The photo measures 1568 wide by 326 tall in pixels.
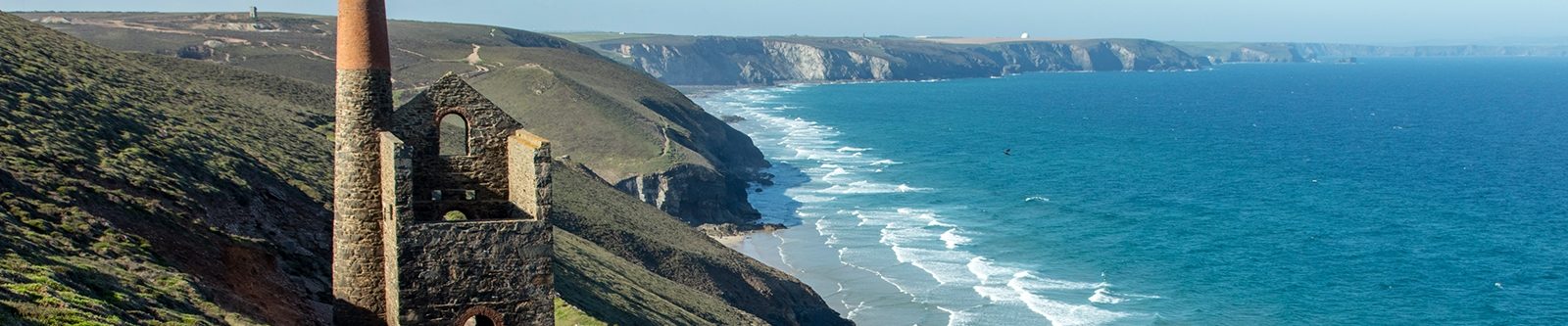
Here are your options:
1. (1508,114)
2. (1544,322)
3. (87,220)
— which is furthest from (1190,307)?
(1508,114)

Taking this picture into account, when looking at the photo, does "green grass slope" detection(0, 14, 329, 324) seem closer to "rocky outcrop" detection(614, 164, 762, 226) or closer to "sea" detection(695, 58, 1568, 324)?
"sea" detection(695, 58, 1568, 324)

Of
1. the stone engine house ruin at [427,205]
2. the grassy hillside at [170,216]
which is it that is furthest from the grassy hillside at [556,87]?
the stone engine house ruin at [427,205]

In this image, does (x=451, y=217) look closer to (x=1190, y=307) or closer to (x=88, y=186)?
(x=88, y=186)

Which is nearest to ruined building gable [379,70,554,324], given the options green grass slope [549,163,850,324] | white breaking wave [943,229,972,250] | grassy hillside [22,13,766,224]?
green grass slope [549,163,850,324]

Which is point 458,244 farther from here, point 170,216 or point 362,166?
point 170,216

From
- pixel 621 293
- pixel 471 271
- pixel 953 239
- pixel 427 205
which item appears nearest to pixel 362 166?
pixel 427 205
